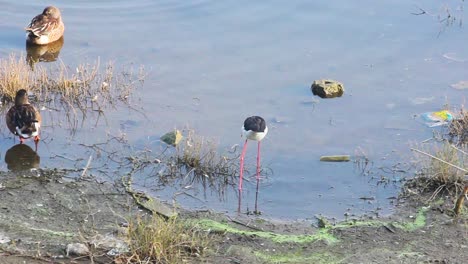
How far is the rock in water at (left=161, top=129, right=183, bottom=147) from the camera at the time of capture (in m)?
10.7

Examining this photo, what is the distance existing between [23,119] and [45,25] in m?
3.74

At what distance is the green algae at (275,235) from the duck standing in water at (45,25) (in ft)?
20.9

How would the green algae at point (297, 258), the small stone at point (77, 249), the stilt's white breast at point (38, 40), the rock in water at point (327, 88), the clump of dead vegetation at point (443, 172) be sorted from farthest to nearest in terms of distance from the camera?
the stilt's white breast at point (38, 40) < the rock in water at point (327, 88) < the clump of dead vegetation at point (443, 172) < the green algae at point (297, 258) < the small stone at point (77, 249)

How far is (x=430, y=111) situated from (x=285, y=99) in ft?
6.55

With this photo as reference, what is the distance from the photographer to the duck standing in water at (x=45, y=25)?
13898 mm

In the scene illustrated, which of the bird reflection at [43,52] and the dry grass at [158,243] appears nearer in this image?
the dry grass at [158,243]

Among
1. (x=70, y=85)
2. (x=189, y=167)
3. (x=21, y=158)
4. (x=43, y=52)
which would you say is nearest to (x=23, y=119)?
(x=21, y=158)

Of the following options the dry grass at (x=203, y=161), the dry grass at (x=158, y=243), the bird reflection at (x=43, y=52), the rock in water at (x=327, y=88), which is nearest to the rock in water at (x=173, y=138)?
the dry grass at (x=203, y=161)

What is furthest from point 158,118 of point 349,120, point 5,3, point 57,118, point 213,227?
point 5,3

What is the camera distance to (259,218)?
30.0 feet

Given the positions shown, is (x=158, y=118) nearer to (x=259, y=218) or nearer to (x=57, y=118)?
(x=57, y=118)

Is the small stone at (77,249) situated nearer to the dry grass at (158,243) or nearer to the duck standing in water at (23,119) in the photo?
the dry grass at (158,243)

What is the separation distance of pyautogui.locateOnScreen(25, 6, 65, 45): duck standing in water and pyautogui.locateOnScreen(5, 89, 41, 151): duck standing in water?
124 inches

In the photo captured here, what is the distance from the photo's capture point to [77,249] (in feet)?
24.2
